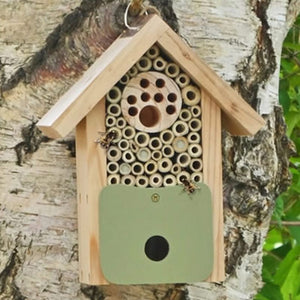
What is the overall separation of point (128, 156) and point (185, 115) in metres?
0.14

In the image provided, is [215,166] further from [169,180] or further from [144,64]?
[144,64]

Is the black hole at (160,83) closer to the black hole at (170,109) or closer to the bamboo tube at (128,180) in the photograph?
the black hole at (170,109)

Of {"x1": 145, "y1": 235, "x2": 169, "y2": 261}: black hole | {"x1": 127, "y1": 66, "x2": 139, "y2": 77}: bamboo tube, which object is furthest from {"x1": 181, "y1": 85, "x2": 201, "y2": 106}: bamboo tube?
{"x1": 145, "y1": 235, "x2": 169, "y2": 261}: black hole

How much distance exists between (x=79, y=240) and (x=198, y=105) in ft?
1.12

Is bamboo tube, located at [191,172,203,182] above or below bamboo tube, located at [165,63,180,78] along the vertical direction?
below

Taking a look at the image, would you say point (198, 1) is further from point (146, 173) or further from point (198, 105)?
point (146, 173)

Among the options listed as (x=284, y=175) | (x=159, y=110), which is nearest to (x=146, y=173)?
(x=159, y=110)

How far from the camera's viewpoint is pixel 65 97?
2156 millimetres

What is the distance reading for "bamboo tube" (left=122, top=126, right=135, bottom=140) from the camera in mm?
2148

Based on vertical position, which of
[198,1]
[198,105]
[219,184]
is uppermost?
[198,1]

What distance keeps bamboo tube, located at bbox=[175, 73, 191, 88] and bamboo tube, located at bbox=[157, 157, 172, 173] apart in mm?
142

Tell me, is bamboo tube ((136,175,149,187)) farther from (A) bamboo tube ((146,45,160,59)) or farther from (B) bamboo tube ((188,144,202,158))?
(A) bamboo tube ((146,45,160,59))

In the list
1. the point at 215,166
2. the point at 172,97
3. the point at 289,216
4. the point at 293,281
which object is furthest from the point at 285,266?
the point at 172,97

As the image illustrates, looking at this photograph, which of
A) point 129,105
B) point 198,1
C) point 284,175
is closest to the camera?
point 129,105
